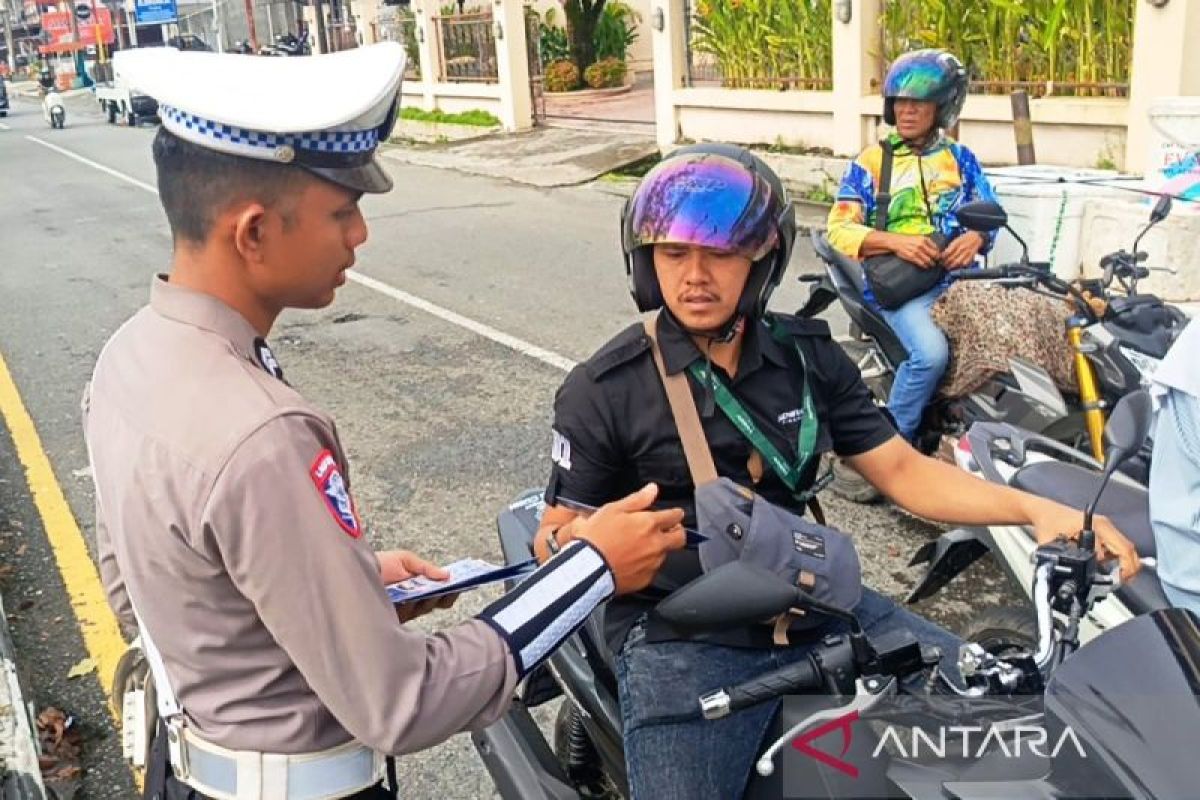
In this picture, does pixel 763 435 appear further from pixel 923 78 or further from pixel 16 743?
pixel 923 78

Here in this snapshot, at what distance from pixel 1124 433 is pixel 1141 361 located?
6.56ft

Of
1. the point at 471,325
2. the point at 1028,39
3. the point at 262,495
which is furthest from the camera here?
the point at 1028,39

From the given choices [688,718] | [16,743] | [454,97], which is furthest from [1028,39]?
[454,97]

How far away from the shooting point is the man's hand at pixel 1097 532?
81.9 inches

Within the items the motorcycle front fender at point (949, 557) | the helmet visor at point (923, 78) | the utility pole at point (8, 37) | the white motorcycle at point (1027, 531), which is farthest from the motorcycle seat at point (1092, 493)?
the utility pole at point (8, 37)

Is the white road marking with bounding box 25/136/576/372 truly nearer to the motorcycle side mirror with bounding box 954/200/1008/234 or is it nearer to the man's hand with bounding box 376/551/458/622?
the motorcycle side mirror with bounding box 954/200/1008/234

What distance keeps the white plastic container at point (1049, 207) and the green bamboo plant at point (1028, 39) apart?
7.21ft

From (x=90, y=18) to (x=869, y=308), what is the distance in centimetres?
5998

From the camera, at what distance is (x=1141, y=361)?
12.8ft

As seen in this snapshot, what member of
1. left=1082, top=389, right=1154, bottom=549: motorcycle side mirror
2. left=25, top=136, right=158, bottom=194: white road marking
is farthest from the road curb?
left=25, top=136, right=158, bottom=194: white road marking

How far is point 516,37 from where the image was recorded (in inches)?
774

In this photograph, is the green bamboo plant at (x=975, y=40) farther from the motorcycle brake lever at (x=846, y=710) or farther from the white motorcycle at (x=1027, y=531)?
the motorcycle brake lever at (x=846, y=710)

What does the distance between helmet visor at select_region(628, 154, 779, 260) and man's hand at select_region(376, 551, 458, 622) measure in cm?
79

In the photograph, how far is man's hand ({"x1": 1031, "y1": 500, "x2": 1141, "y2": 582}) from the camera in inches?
81.9
